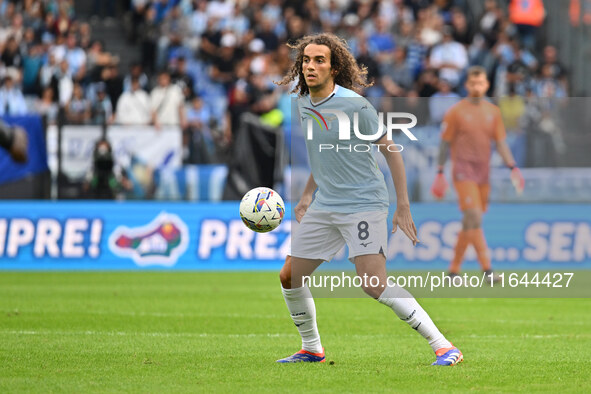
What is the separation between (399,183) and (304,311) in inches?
47.5

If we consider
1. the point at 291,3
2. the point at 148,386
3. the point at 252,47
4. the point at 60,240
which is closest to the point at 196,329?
the point at 148,386

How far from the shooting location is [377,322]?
442 inches

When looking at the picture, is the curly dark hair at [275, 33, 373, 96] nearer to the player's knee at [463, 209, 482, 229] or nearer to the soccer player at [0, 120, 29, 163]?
the soccer player at [0, 120, 29, 163]

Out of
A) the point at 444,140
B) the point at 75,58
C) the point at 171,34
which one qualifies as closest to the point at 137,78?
the point at 75,58

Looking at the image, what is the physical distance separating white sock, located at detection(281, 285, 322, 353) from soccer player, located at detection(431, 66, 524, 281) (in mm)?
6756

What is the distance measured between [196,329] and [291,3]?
1549cm

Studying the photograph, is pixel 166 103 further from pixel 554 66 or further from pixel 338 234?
pixel 338 234

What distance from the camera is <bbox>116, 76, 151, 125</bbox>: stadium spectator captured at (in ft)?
67.9

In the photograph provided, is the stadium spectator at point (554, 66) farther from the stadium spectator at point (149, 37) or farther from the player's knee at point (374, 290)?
the player's knee at point (374, 290)

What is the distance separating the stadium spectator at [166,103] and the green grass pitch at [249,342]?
5954 mm

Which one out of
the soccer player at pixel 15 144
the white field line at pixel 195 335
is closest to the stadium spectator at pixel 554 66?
the white field line at pixel 195 335

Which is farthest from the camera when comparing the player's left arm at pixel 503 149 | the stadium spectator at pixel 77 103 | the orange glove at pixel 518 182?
the stadium spectator at pixel 77 103

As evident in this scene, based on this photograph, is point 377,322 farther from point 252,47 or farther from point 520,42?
point 520,42

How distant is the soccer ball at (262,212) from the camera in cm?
801
